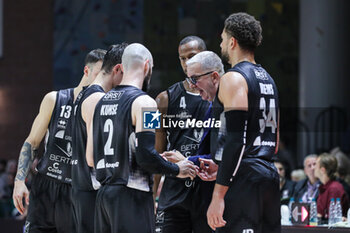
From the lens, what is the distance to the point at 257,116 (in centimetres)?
445

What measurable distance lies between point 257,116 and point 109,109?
995mm

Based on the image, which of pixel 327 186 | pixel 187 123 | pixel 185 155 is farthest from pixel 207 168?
pixel 327 186

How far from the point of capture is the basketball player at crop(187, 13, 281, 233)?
14.2ft

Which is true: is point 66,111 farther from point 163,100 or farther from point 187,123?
point 187,123

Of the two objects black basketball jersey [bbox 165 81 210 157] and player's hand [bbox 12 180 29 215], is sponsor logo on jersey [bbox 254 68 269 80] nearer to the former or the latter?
black basketball jersey [bbox 165 81 210 157]

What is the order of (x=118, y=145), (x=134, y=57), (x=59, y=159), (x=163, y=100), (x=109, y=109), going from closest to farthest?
(x=118, y=145), (x=109, y=109), (x=134, y=57), (x=163, y=100), (x=59, y=159)

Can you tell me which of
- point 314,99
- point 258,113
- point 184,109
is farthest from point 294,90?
point 258,113

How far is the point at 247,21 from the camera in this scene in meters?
4.59

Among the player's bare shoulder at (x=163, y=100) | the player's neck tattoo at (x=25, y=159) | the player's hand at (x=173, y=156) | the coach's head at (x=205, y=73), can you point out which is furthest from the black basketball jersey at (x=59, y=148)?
the coach's head at (x=205, y=73)

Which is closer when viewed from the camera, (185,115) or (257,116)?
(257,116)

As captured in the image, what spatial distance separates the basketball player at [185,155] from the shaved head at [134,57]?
93 cm

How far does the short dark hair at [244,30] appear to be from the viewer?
15.0 ft

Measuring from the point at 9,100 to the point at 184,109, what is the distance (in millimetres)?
11061

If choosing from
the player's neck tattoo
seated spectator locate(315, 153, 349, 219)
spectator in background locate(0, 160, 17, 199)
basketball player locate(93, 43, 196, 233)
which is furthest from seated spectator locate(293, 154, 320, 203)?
spectator in background locate(0, 160, 17, 199)
